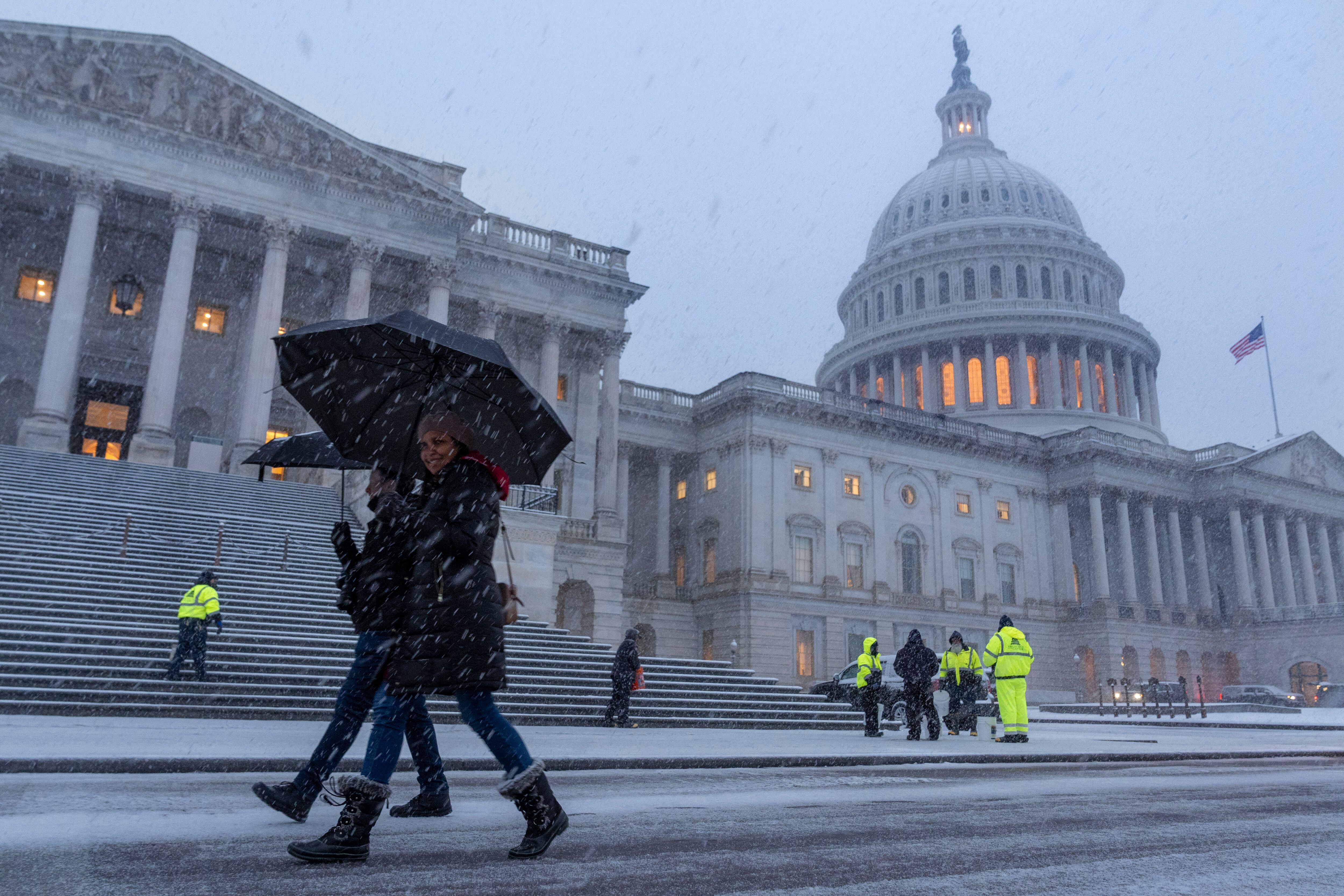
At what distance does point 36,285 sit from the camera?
34344mm

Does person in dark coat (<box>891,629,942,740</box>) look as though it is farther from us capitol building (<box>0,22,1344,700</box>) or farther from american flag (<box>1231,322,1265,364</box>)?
american flag (<box>1231,322,1265,364</box>)

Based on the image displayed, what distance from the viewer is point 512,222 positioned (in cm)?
4100

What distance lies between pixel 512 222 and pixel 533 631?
24085 millimetres

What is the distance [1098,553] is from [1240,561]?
13.0 meters

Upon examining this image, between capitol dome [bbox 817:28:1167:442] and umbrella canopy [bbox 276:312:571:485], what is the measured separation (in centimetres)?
7278

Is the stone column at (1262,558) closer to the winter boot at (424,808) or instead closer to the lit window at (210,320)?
the lit window at (210,320)

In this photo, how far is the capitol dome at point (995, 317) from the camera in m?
78.7

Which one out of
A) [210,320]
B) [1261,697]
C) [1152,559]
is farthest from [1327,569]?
[210,320]

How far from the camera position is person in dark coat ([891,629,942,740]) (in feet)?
51.1

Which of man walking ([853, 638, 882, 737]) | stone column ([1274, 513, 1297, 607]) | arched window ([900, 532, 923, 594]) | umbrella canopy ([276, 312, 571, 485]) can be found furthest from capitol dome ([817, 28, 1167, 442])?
umbrella canopy ([276, 312, 571, 485])

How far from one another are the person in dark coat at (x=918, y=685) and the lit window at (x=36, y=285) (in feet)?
109

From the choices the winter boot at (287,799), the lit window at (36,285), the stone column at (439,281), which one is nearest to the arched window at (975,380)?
the stone column at (439,281)

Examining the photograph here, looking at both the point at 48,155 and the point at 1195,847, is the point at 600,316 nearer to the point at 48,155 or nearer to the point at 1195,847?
the point at 48,155

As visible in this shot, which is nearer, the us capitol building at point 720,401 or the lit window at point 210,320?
the us capitol building at point 720,401
